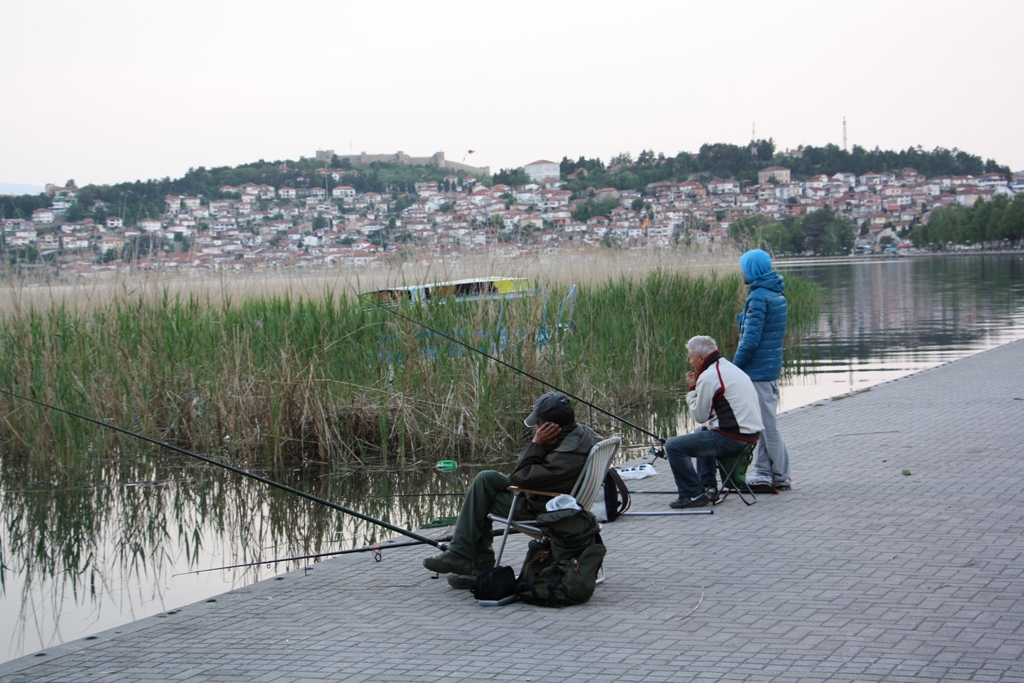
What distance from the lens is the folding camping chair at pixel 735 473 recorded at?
766 centimetres

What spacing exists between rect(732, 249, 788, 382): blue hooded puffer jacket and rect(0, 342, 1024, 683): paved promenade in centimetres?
103

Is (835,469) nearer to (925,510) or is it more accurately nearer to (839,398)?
(925,510)

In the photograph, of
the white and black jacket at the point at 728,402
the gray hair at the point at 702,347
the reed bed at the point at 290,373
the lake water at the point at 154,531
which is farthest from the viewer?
the reed bed at the point at 290,373

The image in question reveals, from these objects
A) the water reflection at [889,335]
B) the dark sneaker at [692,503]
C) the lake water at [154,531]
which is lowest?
the water reflection at [889,335]

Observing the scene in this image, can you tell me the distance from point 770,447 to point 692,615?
316cm

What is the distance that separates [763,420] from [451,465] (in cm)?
346

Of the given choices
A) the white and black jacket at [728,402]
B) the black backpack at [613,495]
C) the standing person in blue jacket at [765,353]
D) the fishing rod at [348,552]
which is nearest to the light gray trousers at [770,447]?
the standing person in blue jacket at [765,353]

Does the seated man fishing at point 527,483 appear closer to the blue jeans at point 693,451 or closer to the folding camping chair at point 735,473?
the blue jeans at point 693,451

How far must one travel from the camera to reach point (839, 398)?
44.8ft

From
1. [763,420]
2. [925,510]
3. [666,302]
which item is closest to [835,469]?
[763,420]

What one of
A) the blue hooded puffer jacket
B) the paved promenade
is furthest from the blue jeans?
the blue hooded puffer jacket

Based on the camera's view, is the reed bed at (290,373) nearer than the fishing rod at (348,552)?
No

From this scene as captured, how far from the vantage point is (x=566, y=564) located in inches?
212

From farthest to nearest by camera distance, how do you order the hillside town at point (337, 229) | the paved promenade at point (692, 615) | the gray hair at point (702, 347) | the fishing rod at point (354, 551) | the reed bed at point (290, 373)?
1. the hillside town at point (337, 229)
2. the reed bed at point (290, 373)
3. the gray hair at point (702, 347)
4. the fishing rod at point (354, 551)
5. the paved promenade at point (692, 615)
